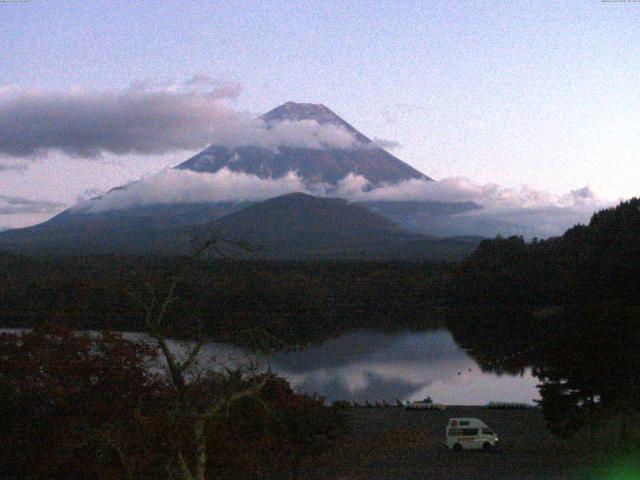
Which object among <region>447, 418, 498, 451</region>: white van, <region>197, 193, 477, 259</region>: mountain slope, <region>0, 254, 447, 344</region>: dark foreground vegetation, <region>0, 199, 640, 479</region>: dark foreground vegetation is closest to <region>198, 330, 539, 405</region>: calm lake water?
<region>0, 254, 447, 344</region>: dark foreground vegetation

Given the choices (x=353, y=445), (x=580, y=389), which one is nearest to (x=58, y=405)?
(x=353, y=445)

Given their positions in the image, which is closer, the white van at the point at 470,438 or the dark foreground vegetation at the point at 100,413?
the dark foreground vegetation at the point at 100,413

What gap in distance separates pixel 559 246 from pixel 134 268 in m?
28.8

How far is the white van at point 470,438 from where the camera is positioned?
13805mm

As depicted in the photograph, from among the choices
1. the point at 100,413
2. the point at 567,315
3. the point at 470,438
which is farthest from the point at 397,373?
the point at 100,413

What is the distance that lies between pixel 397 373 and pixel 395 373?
78 millimetres

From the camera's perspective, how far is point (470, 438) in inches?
544

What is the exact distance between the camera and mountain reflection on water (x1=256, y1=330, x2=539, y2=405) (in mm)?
23922

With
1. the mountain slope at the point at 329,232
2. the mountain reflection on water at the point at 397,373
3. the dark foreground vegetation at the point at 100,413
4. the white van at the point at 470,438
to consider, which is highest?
the mountain slope at the point at 329,232

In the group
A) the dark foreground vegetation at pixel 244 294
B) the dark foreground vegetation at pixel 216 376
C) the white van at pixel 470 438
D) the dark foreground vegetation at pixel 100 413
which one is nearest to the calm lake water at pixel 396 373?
the dark foreground vegetation at pixel 244 294

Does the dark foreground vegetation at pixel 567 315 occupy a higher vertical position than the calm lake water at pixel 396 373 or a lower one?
higher

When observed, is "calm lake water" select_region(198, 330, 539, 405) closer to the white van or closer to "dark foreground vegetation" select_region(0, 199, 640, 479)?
"dark foreground vegetation" select_region(0, 199, 640, 479)

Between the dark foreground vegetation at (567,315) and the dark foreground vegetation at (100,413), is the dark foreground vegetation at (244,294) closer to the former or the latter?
the dark foreground vegetation at (567,315)

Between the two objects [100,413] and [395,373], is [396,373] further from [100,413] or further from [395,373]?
[100,413]
